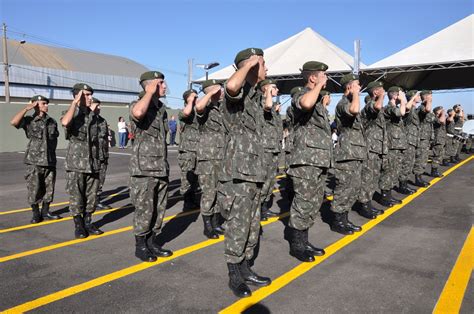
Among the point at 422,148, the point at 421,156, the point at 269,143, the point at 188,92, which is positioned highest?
the point at 188,92

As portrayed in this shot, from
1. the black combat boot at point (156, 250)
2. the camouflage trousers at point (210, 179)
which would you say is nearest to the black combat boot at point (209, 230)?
the camouflage trousers at point (210, 179)

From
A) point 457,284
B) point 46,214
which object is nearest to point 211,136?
point 46,214

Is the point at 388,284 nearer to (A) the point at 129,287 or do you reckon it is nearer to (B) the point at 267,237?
(B) the point at 267,237

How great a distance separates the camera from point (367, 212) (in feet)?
18.5

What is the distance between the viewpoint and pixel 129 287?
3.19 metres

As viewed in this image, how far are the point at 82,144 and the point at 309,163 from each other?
9.30 ft

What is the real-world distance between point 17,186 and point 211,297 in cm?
725

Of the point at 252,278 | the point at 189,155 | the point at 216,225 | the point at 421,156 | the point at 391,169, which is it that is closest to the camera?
the point at 252,278

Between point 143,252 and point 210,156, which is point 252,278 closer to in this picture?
point 143,252

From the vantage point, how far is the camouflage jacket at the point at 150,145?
3.80 metres

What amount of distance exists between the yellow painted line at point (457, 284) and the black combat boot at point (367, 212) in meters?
1.46

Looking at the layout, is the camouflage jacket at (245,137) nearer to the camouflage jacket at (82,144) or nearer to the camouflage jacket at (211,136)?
the camouflage jacket at (211,136)

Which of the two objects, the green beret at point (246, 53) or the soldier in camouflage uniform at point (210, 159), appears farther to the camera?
the soldier in camouflage uniform at point (210, 159)

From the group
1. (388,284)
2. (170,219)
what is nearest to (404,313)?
(388,284)
